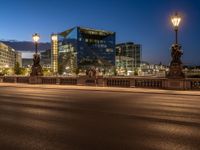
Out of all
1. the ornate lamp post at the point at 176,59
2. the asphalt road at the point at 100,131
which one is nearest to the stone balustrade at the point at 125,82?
the ornate lamp post at the point at 176,59

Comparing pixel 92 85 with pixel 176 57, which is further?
pixel 92 85

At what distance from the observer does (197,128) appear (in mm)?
8805

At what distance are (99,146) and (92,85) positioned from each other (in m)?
25.6

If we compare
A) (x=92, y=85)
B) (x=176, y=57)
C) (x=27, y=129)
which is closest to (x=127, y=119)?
(x=27, y=129)

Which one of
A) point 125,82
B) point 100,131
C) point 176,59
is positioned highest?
point 176,59

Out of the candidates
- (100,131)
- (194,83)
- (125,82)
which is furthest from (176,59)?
(100,131)

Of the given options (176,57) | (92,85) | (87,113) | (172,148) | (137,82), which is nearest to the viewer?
(172,148)

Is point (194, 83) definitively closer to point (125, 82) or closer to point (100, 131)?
point (125, 82)

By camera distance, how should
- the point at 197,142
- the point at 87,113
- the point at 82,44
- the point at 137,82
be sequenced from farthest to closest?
the point at 82,44 → the point at 137,82 → the point at 87,113 → the point at 197,142

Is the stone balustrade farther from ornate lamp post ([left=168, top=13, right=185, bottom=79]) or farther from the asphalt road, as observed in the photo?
the asphalt road

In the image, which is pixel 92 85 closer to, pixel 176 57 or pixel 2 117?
pixel 176 57

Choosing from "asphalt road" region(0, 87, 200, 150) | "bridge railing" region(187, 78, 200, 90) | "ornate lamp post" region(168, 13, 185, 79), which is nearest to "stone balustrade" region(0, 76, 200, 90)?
"bridge railing" region(187, 78, 200, 90)

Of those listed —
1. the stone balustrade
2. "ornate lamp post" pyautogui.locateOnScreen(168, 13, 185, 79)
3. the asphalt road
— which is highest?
"ornate lamp post" pyautogui.locateOnScreen(168, 13, 185, 79)

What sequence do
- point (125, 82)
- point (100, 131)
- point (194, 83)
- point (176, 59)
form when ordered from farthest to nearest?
point (125, 82) < point (176, 59) < point (194, 83) < point (100, 131)
